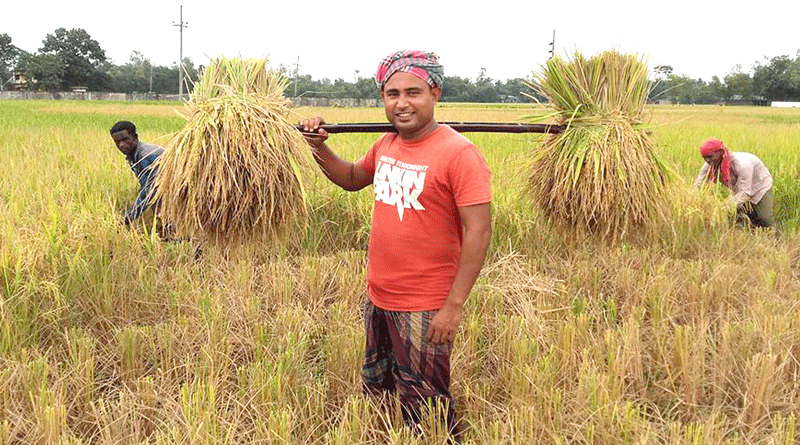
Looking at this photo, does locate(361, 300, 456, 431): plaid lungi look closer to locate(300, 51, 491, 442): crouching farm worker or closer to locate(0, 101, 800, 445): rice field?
locate(300, 51, 491, 442): crouching farm worker

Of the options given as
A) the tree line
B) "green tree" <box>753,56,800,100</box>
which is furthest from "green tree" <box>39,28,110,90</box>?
"green tree" <box>753,56,800,100</box>

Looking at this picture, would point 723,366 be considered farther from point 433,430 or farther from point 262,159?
point 262,159

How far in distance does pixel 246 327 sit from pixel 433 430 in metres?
1.27

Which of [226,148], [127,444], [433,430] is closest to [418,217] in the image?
[433,430]

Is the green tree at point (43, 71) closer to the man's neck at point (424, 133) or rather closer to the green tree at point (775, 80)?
the man's neck at point (424, 133)

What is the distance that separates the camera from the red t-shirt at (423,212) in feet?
5.86

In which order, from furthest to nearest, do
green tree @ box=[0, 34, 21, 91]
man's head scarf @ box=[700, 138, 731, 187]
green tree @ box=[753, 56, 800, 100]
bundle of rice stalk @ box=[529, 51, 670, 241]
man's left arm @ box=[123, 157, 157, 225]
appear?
green tree @ box=[0, 34, 21, 91] → green tree @ box=[753, 56, 800, 100] → man's head scarf @ box=[700, 138, 731, 187] → man's left arm @ box=[123, 157, 157, 225] → bundle of rice stalk @ box=[529, 51, 670, 241]

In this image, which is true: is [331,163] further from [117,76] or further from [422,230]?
[117,76]

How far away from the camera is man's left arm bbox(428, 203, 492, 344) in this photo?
1.79m

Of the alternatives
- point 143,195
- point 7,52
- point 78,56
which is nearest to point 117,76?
point 78,56

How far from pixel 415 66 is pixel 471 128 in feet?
2.89

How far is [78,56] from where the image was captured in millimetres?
54875

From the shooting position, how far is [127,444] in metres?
1.96

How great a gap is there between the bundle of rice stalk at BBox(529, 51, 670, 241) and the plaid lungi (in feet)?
4.17
